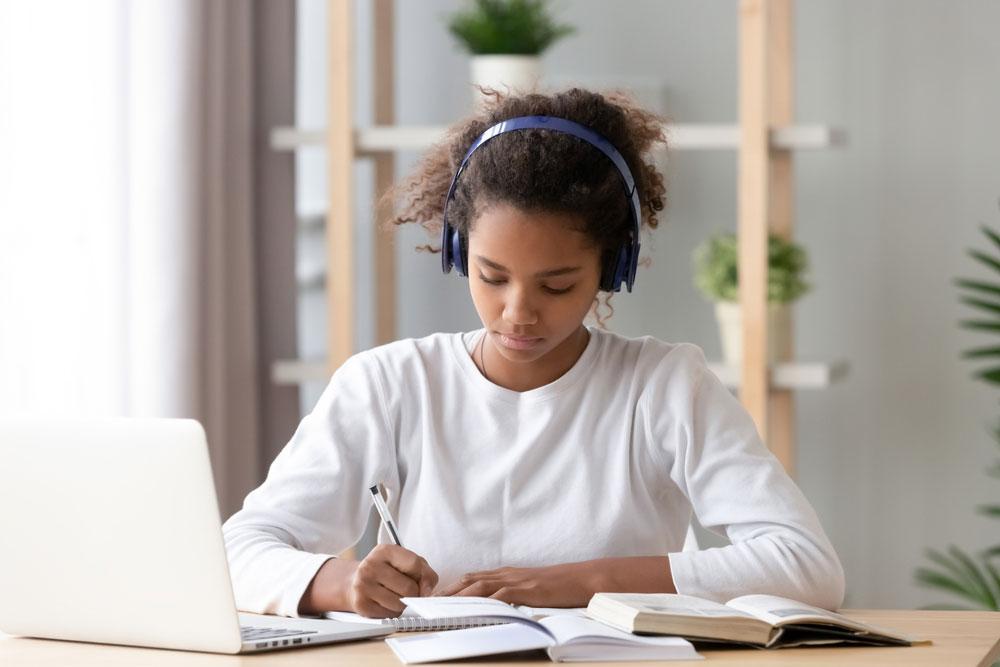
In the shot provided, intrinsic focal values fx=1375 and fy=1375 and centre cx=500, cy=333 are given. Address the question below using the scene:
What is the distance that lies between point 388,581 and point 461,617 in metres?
0.11

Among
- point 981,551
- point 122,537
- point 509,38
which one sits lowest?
point 981,551

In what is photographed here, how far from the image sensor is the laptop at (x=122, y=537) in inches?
43.0

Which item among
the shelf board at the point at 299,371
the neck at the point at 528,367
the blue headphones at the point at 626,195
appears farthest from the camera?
the shelf board at the point at 299,371

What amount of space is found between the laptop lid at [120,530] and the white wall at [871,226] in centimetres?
201

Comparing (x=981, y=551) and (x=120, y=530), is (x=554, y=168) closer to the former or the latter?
(x=120, y=530)

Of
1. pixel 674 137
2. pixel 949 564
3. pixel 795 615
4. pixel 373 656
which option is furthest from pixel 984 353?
pixel 373 656

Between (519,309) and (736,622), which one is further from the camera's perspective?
(519,309)

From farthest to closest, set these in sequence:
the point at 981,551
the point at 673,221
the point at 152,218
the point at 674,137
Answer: the point at 673,221 → the point at 981,551 → the point at 674,137 → the point at 152,218

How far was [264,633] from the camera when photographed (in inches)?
47.0

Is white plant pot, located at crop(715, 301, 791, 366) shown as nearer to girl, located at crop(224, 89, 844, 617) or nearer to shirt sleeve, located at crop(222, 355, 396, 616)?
girl, located at crop(224, 89, 844, 617)

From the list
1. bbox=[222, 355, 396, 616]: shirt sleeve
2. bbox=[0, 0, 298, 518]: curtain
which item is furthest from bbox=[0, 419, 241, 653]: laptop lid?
bbox=[0, 0, 298, 518]: curtain

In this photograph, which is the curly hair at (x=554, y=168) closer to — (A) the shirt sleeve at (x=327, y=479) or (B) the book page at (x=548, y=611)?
(A) the shirt sleeve at (x=327, y=479)

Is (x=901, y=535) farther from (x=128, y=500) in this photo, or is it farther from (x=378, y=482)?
(x=128, y=500)

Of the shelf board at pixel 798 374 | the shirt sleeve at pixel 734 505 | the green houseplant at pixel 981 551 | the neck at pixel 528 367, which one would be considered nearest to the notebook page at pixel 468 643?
the shirt sleeve at pixel 734 505
